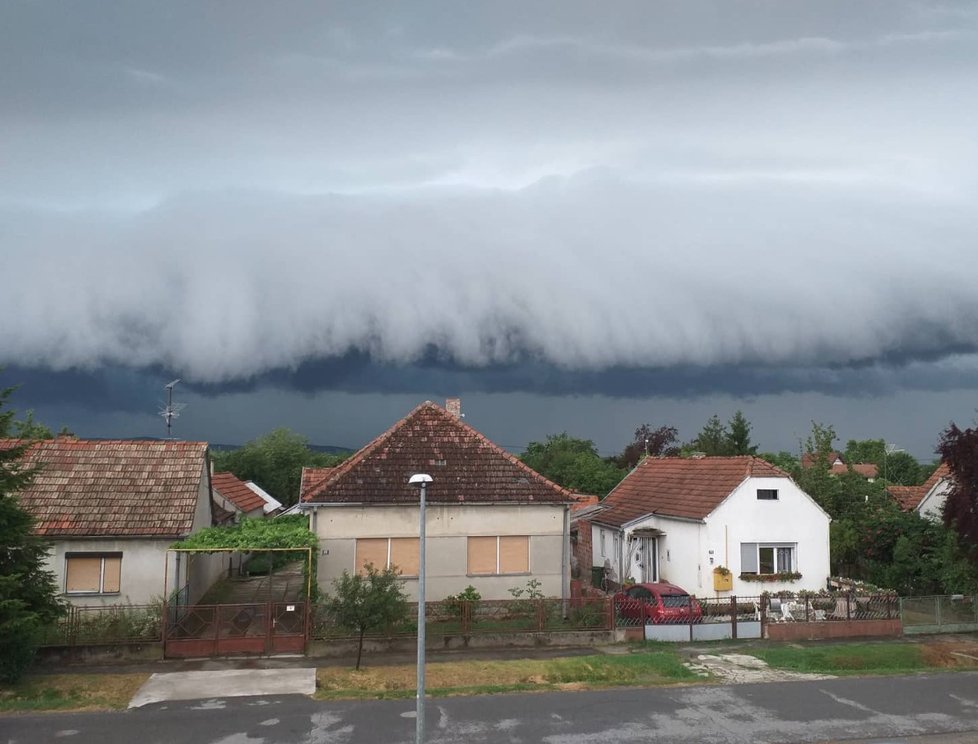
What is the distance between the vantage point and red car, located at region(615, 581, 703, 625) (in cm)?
2458

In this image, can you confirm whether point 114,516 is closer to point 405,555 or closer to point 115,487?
point 115,487

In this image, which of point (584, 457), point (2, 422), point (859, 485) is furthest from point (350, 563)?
point (584, 457)

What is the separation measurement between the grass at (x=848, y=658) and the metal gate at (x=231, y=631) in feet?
41.9

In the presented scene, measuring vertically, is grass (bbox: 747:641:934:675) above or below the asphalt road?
above

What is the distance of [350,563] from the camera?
25828 mm

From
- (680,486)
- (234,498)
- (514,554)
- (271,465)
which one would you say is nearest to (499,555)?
(514,554)

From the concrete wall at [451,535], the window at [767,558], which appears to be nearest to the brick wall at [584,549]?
the window at [767,558]

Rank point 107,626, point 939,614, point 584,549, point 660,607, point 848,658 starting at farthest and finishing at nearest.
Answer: point 584,549 → point 939,614 → point 660,607 → point 848,658 → point 107,626

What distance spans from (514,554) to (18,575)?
1438 cm

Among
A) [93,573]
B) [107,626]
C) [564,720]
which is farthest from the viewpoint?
[93,573]

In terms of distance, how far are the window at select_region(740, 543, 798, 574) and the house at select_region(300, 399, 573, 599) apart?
685 cm

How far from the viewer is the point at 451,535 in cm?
2653

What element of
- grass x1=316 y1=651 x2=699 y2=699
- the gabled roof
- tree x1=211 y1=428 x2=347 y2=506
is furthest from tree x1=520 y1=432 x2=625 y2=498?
Result: grass x1=316 y1=651 x2=699 y2=699

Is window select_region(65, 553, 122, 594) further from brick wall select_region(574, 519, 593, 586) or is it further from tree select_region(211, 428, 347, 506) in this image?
tree select_region(211, 428, 347, 506)
